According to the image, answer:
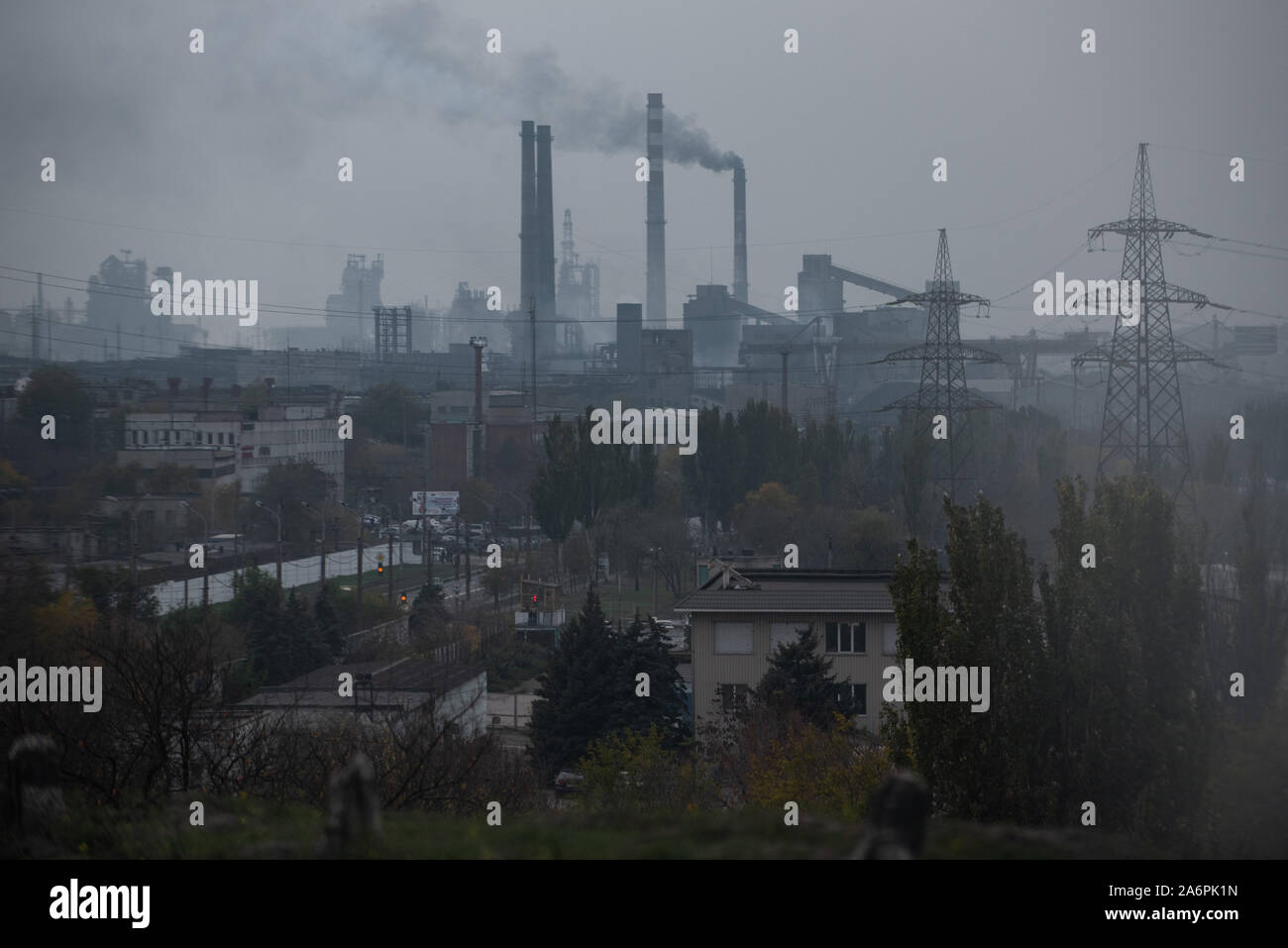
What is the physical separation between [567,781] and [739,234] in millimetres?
70272

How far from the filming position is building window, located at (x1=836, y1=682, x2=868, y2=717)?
13547mm

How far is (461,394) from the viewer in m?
46.1

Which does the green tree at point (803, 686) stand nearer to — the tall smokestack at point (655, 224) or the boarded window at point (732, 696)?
the boarded window at point (732, 696)

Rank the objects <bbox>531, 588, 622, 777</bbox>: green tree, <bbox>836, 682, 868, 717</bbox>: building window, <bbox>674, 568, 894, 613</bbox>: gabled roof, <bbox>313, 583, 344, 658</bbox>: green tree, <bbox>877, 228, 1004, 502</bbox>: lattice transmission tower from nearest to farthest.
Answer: <bbox>531, 588, 622, 777</bbox>: green tree → <bbox>836, 682, 868, 717</bbox>: building window → <bbox>674, 568, 894, 613</bbox>: gabled roof → <bbox>313, 583, 344, 658</bbox>: green tree → <bbox>877, 228, 1004, 502</bbox>: lattice transmission tower

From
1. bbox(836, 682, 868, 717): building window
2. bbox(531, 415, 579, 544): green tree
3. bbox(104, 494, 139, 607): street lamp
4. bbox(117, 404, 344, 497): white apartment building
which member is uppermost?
bbox(117, 404, 344, 497): white apartment building

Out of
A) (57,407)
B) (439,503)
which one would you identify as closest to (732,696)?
(439,503)

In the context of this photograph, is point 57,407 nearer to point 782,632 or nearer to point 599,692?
point 599,692

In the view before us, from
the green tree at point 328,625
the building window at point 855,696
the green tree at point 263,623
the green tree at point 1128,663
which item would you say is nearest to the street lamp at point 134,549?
the green tree at point 263,623

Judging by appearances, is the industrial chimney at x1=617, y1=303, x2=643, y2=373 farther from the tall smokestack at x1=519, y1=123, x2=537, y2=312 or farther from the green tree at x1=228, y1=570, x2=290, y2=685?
the green tree at x1=228, y1=570, x2=290, y2=685

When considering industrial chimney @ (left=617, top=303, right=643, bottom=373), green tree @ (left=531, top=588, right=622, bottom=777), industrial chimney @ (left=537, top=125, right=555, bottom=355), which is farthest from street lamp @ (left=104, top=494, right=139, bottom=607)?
industrial chimney @ (left=537, top=125, right=555, bottom=355)

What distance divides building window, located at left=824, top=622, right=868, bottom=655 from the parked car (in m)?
3.46

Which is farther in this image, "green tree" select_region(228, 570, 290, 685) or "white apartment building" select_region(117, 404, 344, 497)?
"white apartment building" select_region(117, 404, 344, 497)

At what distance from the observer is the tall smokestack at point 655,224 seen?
69375 millimetres
